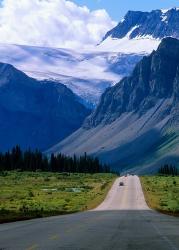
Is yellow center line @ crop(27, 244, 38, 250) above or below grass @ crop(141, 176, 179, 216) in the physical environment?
below

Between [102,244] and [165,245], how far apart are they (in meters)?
3.05

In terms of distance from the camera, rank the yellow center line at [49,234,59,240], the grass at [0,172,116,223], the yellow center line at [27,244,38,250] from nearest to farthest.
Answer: the yellow center line at [27,244,38,250] < the yellow center line at [49,234,59,240] < the grass at [0,172,116,223]

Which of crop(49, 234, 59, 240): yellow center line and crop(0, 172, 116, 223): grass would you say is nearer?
crop(49, 234, 59, 240): yellow center line

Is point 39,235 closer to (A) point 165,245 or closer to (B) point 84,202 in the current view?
(A) point 165,245

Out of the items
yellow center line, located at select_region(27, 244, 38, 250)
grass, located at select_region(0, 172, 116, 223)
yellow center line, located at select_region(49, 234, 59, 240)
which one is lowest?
yellow center line, located at select_region(27, 244, 38, 250)

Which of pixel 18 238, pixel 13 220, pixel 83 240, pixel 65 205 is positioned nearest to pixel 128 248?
pixel 83 240

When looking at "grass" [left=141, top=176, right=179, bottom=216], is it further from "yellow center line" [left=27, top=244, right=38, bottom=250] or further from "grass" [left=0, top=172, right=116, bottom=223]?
"yellow center line" [left=27, top=244, right=38, bottom=250]

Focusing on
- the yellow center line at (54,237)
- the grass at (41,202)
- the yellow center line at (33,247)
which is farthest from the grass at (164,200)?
the yellow center line at (33,247)

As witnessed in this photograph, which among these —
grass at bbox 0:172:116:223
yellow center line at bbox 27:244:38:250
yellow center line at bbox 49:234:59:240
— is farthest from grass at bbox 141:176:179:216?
yellow center line at bbox 27:244:38:250

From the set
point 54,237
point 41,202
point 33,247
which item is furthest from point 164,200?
point 33,247

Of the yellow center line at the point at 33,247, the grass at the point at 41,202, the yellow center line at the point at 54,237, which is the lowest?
the yellow center line at the point at 33,247

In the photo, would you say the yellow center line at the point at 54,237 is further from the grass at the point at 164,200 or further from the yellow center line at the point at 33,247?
the grass at the point at 164,200

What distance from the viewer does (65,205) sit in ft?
304

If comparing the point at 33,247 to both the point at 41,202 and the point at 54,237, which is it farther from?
the point at 41,202
